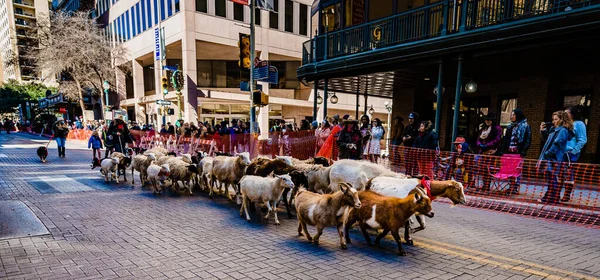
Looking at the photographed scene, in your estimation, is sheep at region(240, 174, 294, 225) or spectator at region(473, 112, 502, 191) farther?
spectator at region(473, 112, 502, 191)

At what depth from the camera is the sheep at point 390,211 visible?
4.02 meters

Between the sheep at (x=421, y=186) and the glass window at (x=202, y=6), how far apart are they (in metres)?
26.1

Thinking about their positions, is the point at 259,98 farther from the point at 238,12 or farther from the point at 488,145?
the point at 238,12

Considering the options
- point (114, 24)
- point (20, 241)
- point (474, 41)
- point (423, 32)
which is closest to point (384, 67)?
point (423, 32)

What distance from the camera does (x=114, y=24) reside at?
3494 cm

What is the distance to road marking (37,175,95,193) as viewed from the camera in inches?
309

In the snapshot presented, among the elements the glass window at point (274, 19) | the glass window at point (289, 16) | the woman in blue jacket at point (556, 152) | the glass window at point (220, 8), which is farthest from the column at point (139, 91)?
the woman in blue jacket at point (556, 152)

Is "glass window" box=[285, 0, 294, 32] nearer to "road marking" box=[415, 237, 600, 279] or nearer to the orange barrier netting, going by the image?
the orange barrier netting

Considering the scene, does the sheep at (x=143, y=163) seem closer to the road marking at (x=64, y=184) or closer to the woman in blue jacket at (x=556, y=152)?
the road marking at (x=64, y=184)

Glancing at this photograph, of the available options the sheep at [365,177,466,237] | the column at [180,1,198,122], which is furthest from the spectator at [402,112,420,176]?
the column at [180,1,198,122]

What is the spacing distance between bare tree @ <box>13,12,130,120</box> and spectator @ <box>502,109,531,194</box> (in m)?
37.0

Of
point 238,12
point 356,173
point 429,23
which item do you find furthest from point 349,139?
point 238,12

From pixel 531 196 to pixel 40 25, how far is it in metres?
43.3

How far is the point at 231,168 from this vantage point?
7156mm
